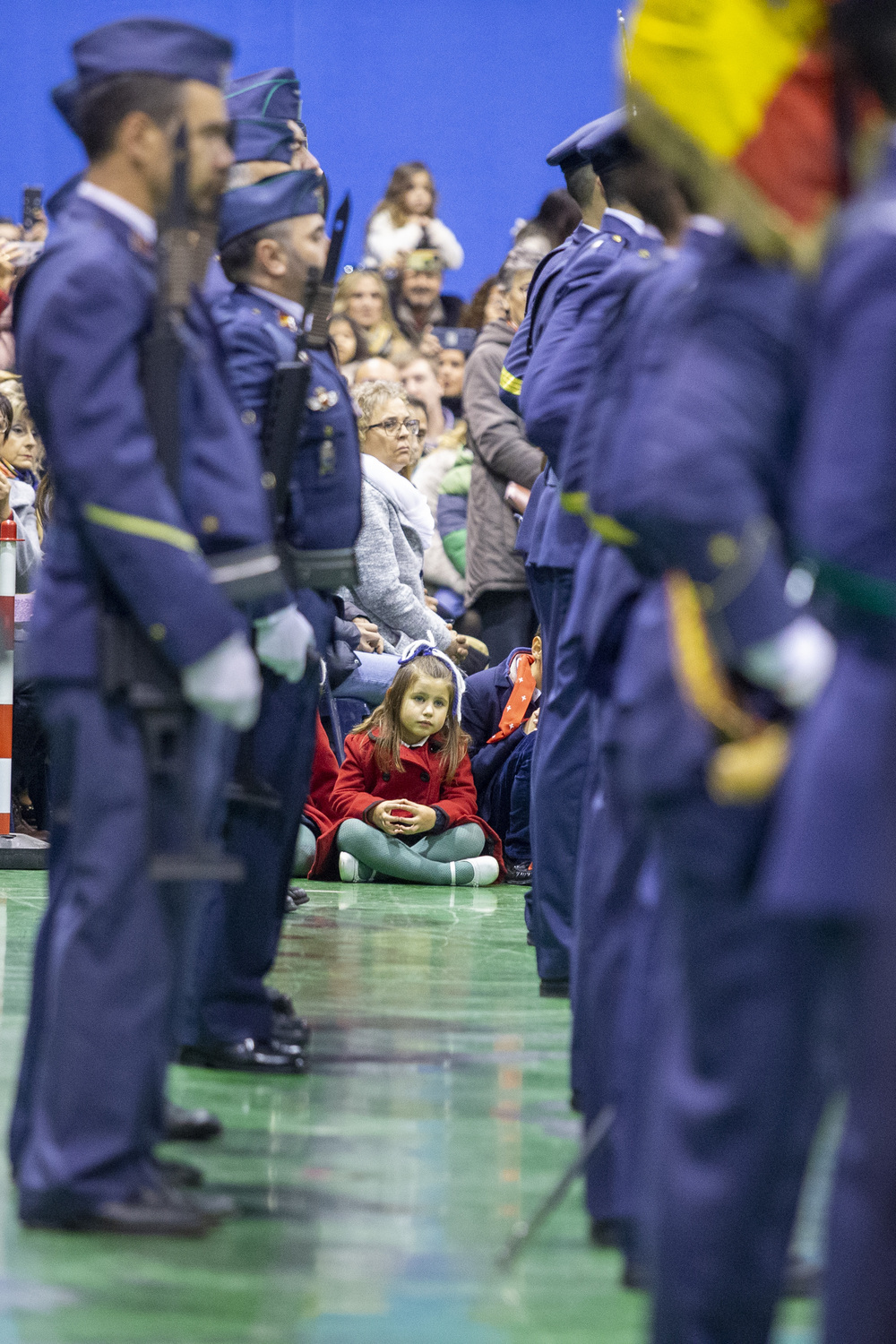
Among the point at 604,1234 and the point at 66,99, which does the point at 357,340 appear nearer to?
the point at 66,99

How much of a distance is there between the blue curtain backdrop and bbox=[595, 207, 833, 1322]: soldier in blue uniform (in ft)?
30.6

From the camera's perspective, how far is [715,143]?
1990 mm

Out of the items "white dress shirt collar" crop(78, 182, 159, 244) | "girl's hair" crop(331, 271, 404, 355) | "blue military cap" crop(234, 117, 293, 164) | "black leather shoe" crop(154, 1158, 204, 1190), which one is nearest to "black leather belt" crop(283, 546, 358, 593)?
"blue military cap" crop(234, 117, 293, 164)

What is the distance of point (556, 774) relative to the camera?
457cm

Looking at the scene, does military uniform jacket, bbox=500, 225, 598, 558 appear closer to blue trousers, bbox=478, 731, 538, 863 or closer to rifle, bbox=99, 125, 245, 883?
rifle, bbox=99, 125, 245, 883

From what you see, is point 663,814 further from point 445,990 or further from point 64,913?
point 445,990

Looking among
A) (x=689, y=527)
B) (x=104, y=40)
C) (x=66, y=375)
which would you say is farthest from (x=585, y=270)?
(x=689, y=527)

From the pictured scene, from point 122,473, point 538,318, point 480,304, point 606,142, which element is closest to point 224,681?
A: point 122,473

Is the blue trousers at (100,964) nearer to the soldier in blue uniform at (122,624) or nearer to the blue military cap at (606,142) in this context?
the soldier in blue uniform at (122,624)

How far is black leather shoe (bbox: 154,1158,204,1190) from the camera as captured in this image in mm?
3052

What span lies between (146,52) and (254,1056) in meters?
1.92

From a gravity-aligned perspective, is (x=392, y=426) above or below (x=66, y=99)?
below

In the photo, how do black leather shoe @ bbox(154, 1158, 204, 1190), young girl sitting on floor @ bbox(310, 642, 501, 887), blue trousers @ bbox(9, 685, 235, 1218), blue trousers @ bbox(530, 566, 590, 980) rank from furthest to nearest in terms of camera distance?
young girl sitting on floor @ bbox(310, 642, 501, 887)
blue trousers @ bbox(530, 566, 590, 980)
black leather shoe @ bbox(154, 1158, 204, 1190)
blue trousers @ bbox(9, 685, 235, 1218)

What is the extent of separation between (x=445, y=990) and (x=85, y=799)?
2.17m
